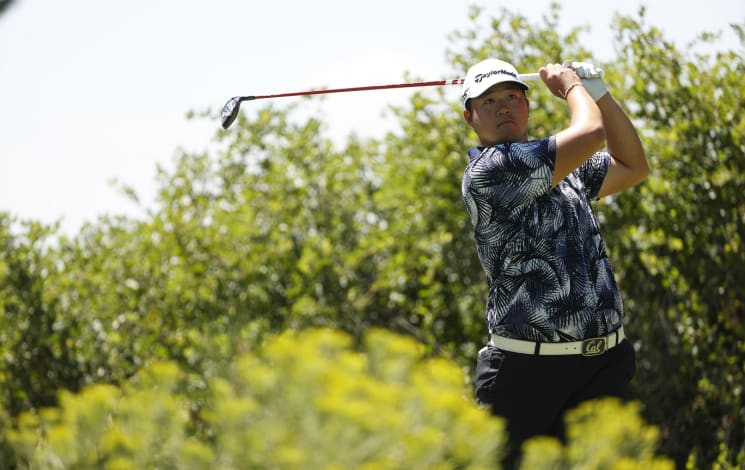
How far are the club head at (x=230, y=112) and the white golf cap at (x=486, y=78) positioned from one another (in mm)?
1149

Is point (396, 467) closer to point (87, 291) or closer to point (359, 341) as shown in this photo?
point (359, 341)

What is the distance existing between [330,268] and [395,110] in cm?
101

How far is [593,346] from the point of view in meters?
3.28

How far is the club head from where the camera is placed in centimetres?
425

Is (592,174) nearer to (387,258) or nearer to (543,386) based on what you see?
(543,386)

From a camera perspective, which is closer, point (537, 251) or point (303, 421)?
point (303, 421)

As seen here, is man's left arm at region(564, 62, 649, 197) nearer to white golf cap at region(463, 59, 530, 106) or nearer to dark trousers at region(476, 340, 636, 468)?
white golf cap at region(463, 59, 530, 106)

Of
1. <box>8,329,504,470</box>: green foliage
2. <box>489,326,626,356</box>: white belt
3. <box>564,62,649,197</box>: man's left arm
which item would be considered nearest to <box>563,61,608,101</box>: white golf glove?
<box>564,62,649,197</box>: man's left arm

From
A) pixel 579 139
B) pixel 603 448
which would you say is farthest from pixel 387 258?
pixel 603 448

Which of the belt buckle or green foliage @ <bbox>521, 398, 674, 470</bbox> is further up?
the belt buckle

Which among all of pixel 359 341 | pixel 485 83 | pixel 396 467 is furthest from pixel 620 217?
pixel 396 467

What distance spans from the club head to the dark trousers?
5.06 ft

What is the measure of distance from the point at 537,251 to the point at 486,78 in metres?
0.60

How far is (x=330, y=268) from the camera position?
20.4 ft
